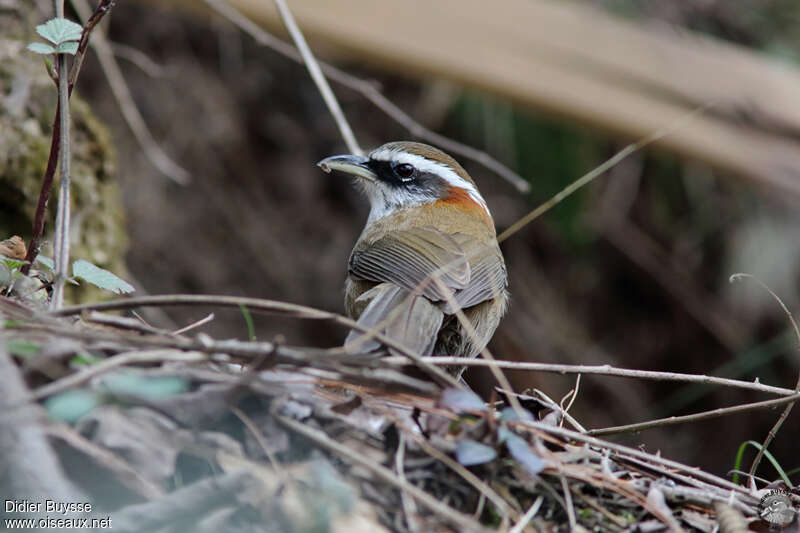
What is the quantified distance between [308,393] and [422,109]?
20.8ft

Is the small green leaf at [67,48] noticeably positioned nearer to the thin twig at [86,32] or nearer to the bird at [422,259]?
the thin twig at [86,32]

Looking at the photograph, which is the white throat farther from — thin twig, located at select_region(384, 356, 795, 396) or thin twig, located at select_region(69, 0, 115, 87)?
thin twig, located at select_region(384, 356, 795, 396)

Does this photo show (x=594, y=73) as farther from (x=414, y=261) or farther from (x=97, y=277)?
(x=97, y=277)

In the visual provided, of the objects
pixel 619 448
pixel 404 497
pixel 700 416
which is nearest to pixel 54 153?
pixel 404 497

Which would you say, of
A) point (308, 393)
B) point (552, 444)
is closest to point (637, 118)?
point (552, 444)

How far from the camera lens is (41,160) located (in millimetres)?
4461

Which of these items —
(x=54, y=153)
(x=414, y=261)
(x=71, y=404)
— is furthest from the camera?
(x=414, y=261)

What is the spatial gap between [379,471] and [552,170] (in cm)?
593

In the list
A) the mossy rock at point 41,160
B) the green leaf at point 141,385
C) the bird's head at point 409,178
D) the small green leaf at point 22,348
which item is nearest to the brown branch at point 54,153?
the small green leaf at point 22,348

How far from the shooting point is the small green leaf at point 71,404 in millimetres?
1897

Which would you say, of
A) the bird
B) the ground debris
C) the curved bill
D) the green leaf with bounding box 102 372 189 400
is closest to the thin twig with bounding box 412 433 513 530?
the ground debris

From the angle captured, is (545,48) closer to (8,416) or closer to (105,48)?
(105,48)

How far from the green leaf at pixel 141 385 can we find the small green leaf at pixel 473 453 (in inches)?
28.9

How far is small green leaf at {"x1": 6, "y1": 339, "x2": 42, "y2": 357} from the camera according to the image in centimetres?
201
